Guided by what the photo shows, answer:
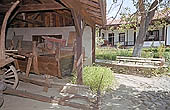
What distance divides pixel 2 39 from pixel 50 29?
18.7 ft

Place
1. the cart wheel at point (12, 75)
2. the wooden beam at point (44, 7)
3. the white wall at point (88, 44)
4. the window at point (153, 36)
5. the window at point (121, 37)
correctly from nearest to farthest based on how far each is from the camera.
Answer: the wooden beam at point (44, 7) < the cart wheel at point (12, 75) < the white wall at point (88, 44) < the window at point (153, 36) < the window at point (121, 37)

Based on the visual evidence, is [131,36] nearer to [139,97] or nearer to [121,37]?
[121,37]

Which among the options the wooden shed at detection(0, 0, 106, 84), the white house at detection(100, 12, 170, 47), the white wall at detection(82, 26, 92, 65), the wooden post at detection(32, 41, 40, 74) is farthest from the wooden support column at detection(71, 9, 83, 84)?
the white house at detection(100, 12, 170, 47)

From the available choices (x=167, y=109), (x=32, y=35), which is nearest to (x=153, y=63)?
(x=167, y=109)

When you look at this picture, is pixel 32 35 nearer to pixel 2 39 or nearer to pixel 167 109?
pixel 2 39

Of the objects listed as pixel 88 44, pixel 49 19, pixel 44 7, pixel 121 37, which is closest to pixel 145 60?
pixel 88 44

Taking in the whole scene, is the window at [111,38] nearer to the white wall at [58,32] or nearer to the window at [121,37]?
the window at [121,37]

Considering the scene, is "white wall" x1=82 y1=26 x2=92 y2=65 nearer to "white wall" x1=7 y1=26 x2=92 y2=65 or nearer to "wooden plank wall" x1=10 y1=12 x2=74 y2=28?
"white wall" x1=7 y1=26 x2=92 y2=65

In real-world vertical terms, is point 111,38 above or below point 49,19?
below

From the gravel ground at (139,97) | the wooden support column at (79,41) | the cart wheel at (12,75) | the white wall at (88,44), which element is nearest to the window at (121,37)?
the white wall at (88,44)

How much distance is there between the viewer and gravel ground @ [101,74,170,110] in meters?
3.89

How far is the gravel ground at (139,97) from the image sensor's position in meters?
3.89

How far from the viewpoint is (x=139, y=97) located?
14.9 ft

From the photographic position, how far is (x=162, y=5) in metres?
9.27
